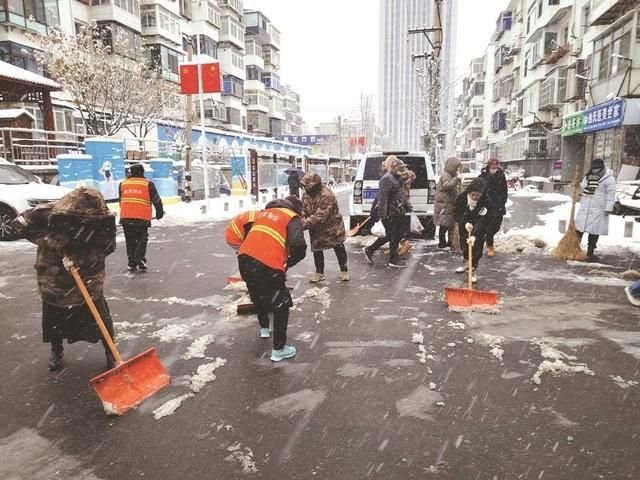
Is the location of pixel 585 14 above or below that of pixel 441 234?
above

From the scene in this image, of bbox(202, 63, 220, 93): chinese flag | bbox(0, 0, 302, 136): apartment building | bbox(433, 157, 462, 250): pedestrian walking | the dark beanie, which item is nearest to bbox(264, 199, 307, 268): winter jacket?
the dark beanie

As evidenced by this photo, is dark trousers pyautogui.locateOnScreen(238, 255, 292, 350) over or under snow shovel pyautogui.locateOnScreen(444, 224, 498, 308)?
over

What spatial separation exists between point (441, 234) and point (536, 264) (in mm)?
2088

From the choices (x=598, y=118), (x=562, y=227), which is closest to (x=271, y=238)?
(x=562, y=227)

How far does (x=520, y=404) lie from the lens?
3.30 m

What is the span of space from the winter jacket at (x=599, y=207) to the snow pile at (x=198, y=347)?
7110 mm

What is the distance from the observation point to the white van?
10.1m

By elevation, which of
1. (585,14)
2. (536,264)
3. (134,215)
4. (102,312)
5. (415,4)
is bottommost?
(536,264)

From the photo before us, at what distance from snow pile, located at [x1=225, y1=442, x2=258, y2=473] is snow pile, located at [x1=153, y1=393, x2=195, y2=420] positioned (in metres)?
0.66

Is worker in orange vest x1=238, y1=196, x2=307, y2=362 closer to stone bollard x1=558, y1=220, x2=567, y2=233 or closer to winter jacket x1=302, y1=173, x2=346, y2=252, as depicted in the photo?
winter jacket x1=302, y1=173, x2=346, y2=252

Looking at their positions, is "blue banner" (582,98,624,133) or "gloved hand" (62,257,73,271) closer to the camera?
"gloved hand" (62,257,73,271)

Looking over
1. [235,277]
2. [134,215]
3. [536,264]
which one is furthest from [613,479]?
[134,215]

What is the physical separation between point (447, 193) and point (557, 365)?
563cm

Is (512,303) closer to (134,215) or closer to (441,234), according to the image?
(441,234)
